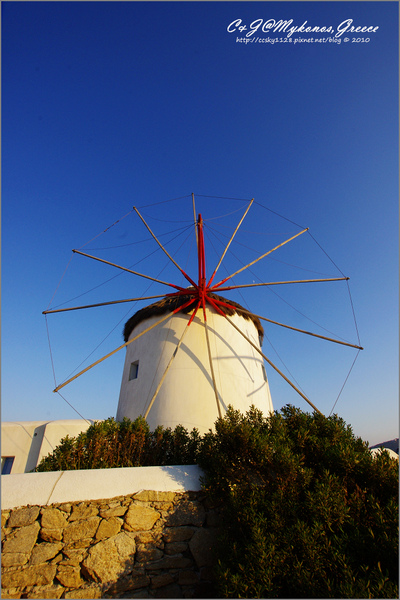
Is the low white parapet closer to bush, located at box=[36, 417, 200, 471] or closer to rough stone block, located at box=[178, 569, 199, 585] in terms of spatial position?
bush, located at box=[36, 417, 200, 471]

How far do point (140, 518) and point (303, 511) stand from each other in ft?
7.39

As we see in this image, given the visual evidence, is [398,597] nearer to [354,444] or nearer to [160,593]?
[354,444]

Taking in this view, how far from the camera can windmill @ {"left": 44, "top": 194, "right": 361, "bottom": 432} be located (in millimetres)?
9078

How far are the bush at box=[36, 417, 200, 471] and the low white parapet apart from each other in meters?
0.58

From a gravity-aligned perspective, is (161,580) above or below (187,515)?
below

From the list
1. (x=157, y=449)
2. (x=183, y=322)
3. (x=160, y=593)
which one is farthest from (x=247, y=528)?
(x=183, y=322)

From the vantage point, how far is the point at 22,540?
401cm

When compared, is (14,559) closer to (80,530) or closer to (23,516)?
(23,516)

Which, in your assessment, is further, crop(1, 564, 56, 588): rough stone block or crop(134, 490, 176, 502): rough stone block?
crop(134, 490, 176, 502): rough stone block

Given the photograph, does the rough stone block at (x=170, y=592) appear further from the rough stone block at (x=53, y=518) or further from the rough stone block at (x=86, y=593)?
the rough stone block at (x=53, y=518)

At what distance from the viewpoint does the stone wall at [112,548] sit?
392cm

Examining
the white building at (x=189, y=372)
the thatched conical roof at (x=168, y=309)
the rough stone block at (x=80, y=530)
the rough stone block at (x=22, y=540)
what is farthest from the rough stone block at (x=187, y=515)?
the thatched conical roof at (x=168, y=309)

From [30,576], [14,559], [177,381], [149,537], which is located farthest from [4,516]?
[177,381]

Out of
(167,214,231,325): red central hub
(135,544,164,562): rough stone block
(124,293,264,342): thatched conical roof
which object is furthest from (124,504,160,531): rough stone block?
(124,293,264,342): thatched conical roof
